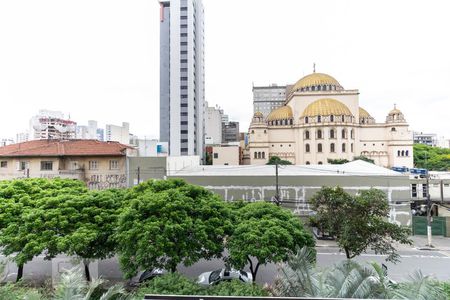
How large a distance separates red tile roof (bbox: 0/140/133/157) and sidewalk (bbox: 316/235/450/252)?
1970cm

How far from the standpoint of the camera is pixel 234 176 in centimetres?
2344

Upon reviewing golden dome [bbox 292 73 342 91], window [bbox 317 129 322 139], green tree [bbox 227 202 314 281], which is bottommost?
green tree [bbox 227 202 314 281]

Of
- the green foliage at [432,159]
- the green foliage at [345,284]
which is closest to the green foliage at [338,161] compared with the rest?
the green foliage at [432,159]

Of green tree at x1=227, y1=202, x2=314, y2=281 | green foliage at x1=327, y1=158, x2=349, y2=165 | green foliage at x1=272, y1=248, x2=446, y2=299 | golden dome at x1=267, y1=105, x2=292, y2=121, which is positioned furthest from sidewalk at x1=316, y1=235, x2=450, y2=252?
golden dome at x1=267, y1=105, x2=292, y2=121

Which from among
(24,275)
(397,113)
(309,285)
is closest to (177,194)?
(309,285)

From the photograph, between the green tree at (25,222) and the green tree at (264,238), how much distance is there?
24.4ft

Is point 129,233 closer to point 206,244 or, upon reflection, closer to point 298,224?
point 206,244

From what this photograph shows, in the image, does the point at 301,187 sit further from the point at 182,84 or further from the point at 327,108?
the point at 182,84

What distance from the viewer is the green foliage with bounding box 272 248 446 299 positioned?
6051 mm

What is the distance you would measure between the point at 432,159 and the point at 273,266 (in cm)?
6920

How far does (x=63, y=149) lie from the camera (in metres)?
27.2

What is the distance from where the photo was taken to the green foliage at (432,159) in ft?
198

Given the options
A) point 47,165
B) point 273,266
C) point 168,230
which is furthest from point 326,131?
point 168,230

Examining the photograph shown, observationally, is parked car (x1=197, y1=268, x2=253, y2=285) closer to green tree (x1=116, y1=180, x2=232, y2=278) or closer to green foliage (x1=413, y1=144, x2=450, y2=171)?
green tree (x1=116, y1=180, x2=232, y2=278)
